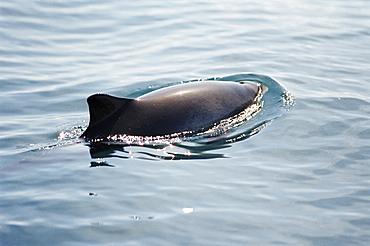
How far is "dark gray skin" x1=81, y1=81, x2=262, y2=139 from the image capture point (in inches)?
318

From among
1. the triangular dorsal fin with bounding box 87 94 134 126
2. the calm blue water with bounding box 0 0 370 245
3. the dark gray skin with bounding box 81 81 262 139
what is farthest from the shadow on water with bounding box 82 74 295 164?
the triangular dorsal fin with bounding box 87 94 134 126

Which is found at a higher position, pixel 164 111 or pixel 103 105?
pixel 103 105

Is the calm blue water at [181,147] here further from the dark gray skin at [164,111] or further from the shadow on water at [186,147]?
the dark gray skin at [164,111]

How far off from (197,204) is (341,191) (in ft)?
5.74

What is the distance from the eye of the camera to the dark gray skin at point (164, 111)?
26.5 feet

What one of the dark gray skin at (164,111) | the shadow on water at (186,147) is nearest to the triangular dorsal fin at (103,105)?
the dark gray skin at (164,111)

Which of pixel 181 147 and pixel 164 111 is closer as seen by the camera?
pixel 181 147

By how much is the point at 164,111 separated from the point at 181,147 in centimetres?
62

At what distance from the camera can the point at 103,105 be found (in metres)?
7.99

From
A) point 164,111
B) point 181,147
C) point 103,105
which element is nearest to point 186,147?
point 181,147

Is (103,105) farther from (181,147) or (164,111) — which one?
(181,147)

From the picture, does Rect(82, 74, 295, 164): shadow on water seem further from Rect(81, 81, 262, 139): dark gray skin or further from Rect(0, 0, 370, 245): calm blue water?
Rect(81, 81, 262, 139): dark gray skin

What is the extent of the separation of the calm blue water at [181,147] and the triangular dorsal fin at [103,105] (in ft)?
1.48

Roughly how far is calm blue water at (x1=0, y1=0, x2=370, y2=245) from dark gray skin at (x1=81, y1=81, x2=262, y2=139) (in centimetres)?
33
